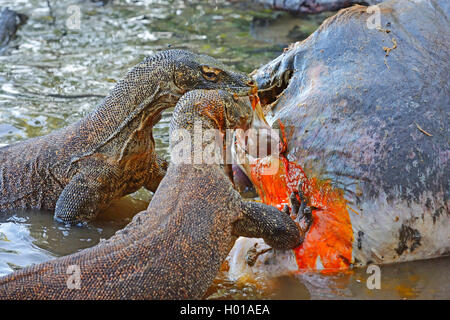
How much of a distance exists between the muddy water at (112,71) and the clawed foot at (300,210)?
1.34ft

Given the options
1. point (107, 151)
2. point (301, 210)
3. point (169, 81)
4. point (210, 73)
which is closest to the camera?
point (301, 210)

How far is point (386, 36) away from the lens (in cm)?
523

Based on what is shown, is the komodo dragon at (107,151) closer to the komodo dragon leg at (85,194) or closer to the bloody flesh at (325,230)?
the komodo dragon leg at (85,194)

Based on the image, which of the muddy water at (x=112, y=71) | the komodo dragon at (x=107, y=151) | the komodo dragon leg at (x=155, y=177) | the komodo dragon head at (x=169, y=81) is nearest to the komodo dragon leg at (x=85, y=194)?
the komodo dragon at (x=107, y=151)

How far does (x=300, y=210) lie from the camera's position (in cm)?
509

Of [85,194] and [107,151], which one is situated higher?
[107,151]

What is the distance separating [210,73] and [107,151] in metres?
1.38

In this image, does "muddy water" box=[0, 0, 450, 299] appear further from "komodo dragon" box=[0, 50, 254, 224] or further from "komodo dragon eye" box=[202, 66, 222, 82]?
"komodo dragon eye" box=[202, 66, 222, 82]

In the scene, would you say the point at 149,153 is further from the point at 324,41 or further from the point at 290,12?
the point at 290,12

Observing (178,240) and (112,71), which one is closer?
(178,240)

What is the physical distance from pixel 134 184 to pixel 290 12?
7.31 metres

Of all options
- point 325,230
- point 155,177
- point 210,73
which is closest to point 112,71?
point 155,177

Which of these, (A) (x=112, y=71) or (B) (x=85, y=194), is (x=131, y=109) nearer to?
(B) (x=85, y=194)

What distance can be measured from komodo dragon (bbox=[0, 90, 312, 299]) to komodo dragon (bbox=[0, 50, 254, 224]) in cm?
108
